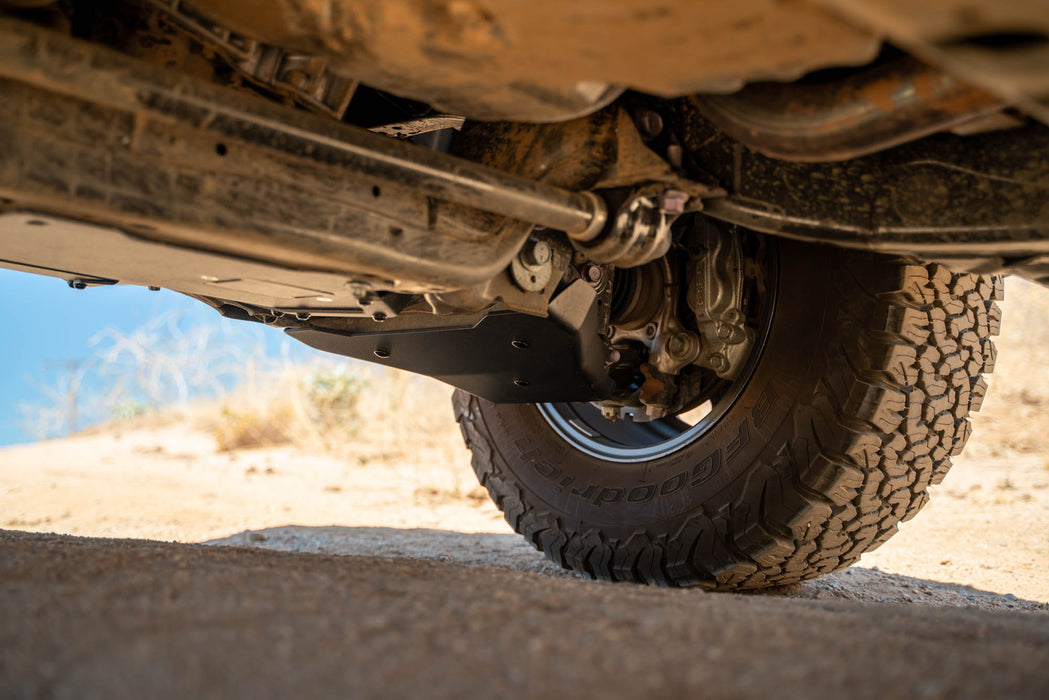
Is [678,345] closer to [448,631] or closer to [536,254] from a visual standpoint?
[536,254]


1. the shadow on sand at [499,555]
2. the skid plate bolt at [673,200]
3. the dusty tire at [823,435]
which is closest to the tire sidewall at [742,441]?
the dusty tire at [823,435]

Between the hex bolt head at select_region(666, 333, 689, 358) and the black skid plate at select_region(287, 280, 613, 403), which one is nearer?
the black skid plate at select_region(287, 280, 613, 403)

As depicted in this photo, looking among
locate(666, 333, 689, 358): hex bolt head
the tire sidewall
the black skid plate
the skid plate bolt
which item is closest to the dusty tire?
the tire sidewall

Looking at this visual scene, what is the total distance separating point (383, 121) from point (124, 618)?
4.08 feet

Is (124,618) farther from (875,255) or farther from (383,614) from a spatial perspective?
(875,255)

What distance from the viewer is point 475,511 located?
4449mm

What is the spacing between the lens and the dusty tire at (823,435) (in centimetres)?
→ 183

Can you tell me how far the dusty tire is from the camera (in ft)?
6.00

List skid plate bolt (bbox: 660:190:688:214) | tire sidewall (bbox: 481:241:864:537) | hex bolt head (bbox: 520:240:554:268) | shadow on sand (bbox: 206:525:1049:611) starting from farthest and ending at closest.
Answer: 1. shadow on sand (bbox: 206:525:1049:611)
2. tire sidewall (bbox: 481:241:864:537)
3. hex bolt head (bbox: 520:240:554:268)
4. skid plate bolt (bbox: 660:190:688:214)

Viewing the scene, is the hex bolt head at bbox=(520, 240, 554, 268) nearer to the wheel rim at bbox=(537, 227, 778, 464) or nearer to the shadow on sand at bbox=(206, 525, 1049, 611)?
the wheel rim at bbox=(537, 227, 778, 464)

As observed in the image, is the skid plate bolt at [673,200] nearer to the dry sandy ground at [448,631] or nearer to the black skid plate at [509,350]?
the black skid plate at [509,350]

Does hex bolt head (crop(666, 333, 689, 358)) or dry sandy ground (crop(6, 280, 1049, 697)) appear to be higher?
hex bolt head (crop(666, 333, 689, 358))

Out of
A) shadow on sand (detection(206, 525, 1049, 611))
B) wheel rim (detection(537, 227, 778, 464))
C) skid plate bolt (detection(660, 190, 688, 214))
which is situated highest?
skid plate bolt (detection(660, 190, 688, 214))

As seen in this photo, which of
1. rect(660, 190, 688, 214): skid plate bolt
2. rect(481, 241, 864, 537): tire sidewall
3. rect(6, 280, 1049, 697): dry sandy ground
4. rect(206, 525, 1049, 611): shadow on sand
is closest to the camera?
rect(6, 280, 1049, 697): dry sandy ground
